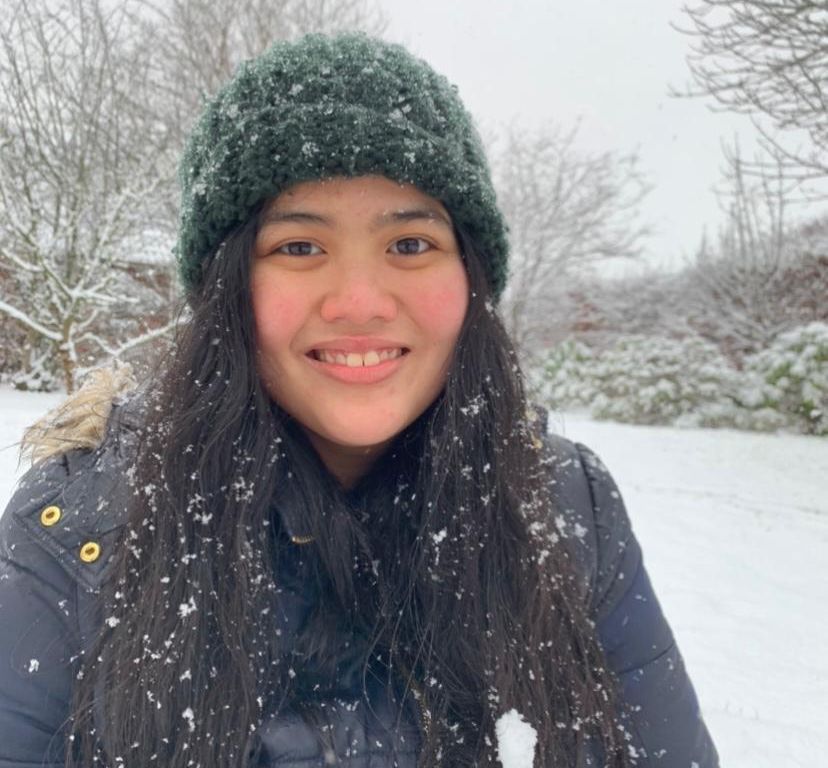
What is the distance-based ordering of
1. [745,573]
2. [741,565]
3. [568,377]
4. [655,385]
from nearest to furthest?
[745,573]
[741,565]
[655,385]
[568,377]

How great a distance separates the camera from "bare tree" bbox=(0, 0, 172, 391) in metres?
8.26

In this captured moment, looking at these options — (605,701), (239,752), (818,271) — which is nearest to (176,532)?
(239,752)

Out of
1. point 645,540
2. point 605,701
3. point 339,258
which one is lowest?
point 645,540

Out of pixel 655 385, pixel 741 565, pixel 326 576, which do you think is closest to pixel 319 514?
pixel 326 576

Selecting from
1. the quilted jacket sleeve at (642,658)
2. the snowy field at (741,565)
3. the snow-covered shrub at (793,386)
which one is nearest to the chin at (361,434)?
the quilted jacket sleeve at (642,658)

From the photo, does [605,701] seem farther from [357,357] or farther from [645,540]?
[645,540]

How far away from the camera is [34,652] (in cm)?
105

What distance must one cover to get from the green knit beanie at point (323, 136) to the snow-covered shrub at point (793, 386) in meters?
9.62

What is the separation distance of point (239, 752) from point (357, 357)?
627mm

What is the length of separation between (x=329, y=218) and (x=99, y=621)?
2.34 feet

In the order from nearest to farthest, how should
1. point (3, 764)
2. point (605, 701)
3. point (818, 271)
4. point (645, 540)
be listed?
point (3, 764) < point (605, 701) < point (645, 540) < point (818, 271)

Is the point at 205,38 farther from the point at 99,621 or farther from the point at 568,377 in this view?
the point at 99,621

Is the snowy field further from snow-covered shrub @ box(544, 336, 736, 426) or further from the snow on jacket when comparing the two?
snow-covered shrub @ box(544, 336, 736, 426)

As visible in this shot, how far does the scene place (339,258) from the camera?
44.9 inches
